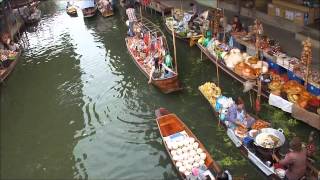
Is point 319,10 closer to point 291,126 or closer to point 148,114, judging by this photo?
point 291,126

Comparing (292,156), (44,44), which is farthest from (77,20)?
(292,156)

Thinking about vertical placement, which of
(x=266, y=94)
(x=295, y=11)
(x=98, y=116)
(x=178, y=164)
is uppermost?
(x=295, y=11)

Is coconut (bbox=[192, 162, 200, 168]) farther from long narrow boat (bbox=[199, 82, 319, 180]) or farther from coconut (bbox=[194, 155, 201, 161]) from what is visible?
long narrow boat (bbox=[199, 82, 319, 180])

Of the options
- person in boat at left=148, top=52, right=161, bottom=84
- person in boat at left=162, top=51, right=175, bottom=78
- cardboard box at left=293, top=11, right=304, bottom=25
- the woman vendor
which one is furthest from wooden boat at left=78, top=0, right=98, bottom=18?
cardboard box at left=293, top=11, right=304, bottom=25

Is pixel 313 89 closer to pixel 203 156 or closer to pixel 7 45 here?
pixel 203 156

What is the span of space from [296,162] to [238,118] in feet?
11.2

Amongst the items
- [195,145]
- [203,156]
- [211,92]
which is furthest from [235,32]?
[203,156]

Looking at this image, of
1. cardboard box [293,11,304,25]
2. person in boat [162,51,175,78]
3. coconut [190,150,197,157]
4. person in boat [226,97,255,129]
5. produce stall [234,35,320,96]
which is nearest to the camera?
coconut [190,150,197,157]

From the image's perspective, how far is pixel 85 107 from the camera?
1770 centimetres

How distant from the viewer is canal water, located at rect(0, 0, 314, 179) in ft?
44.5

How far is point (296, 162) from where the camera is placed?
34.0ft

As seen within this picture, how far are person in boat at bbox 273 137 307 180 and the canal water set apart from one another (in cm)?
171

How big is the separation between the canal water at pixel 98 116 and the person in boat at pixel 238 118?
78 centimetres

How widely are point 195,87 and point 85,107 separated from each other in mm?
5272
